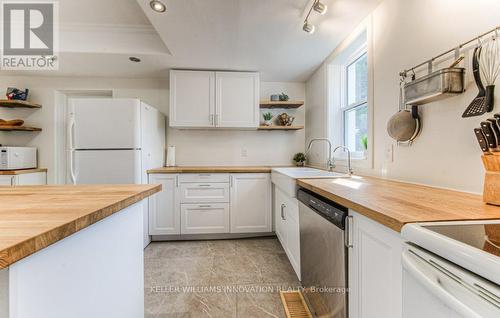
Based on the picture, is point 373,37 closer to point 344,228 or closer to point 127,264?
point 344,228

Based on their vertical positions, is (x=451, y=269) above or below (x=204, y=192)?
above

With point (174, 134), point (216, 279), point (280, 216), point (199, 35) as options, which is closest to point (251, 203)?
point (280, 216)

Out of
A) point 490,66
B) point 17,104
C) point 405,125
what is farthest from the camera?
point 17,104

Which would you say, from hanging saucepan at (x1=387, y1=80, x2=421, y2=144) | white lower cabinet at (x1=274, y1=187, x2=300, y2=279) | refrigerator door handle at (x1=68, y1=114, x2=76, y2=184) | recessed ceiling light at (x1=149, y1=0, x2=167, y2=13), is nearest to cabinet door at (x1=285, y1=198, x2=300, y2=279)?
white lower cabinet at (x1=274, y1=187, x2=300, y2=279)

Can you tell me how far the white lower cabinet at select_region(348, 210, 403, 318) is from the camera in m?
0.75

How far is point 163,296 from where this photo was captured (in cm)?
169

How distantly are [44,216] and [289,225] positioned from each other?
1.79 metres

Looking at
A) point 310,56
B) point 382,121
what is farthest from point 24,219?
point 310,56

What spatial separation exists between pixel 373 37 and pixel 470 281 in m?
1.91

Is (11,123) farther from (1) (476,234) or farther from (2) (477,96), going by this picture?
(2) (477,96)

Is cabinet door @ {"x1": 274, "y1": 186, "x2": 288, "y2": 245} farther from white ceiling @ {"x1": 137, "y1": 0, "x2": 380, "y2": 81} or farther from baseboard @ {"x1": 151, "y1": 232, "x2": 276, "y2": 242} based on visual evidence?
white ceiling @ {"x1": 137, "y1": 0, "x2": 380, "y2": 81}

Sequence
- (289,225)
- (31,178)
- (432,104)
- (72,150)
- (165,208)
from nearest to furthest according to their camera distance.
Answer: (432,104) < (289,225) < (72,150) < (165,208) < (31,178)

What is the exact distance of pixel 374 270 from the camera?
855mm

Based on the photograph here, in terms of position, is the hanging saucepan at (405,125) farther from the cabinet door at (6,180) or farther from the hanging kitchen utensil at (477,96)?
the cabinet door at (6,180)
